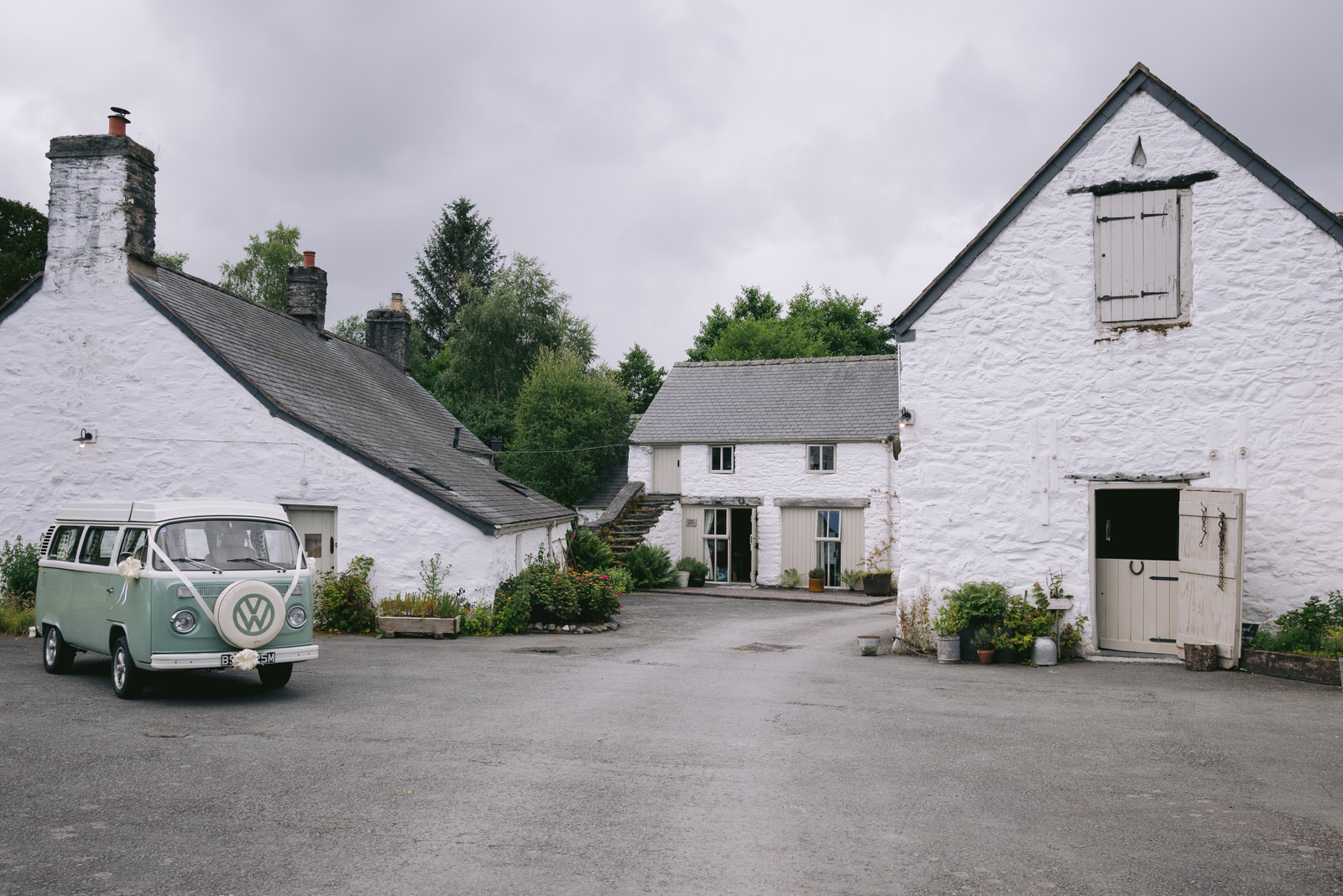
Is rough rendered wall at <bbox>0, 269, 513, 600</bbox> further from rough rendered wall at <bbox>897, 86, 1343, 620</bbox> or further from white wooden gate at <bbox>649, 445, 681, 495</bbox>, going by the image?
white wooden gate at <bbox>649, 445, 681, 495</bbox>

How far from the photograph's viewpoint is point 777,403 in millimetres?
32531

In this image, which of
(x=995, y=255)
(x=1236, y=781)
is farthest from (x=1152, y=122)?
(x=1236, y=781)

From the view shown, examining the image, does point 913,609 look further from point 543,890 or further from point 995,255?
point 543,890

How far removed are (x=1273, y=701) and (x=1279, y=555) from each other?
3.12m

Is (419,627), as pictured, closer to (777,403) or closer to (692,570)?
(692,570)

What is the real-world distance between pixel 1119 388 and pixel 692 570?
63.6 ft

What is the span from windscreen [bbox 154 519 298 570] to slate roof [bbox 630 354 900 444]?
21.6 metres

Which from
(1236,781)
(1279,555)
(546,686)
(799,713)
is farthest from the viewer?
(1279,555)

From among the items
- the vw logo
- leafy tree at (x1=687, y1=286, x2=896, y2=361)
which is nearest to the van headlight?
the vw logo

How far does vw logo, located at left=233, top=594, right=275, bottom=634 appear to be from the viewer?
9.52 metres

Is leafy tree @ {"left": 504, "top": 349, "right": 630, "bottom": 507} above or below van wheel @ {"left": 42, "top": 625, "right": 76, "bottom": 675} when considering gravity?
above

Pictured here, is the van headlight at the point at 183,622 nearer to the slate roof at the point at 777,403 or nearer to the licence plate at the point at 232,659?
the licence plate at the point at 232,659

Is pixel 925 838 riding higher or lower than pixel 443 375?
lower

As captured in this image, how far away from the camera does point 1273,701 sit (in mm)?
9969
